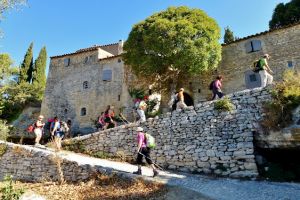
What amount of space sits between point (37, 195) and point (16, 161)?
14.5 ft

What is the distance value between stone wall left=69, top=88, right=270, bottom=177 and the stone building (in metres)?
9.03

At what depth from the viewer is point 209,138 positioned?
38.5ft

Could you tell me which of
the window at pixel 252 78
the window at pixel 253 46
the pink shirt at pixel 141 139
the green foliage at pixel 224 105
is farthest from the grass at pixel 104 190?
the window at pixel 253 46

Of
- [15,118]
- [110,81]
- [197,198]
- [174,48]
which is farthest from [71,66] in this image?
[197,198]

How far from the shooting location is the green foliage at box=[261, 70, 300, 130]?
34.6ft

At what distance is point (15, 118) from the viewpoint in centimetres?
3014

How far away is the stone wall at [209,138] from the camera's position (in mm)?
10844

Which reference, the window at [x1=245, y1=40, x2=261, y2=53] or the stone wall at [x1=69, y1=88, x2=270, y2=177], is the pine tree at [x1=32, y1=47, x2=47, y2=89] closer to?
the window at [x1=245, y1=40, x2=261, y2=53]

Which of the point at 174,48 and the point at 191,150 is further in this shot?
the point at 174,48

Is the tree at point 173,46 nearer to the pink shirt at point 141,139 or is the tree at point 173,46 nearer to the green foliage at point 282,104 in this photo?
the green foliage at point 282,104

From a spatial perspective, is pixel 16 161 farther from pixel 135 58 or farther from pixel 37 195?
pixel 135 58

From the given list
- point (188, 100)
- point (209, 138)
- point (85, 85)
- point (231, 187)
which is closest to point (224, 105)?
point (209, 138)

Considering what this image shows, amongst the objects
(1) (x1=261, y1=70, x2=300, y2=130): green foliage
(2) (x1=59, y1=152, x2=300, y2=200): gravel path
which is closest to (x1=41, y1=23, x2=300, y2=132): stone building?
(1) (x1=261, y1=70, x2=300, y2=130): green foliage

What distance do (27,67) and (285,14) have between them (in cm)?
3081
